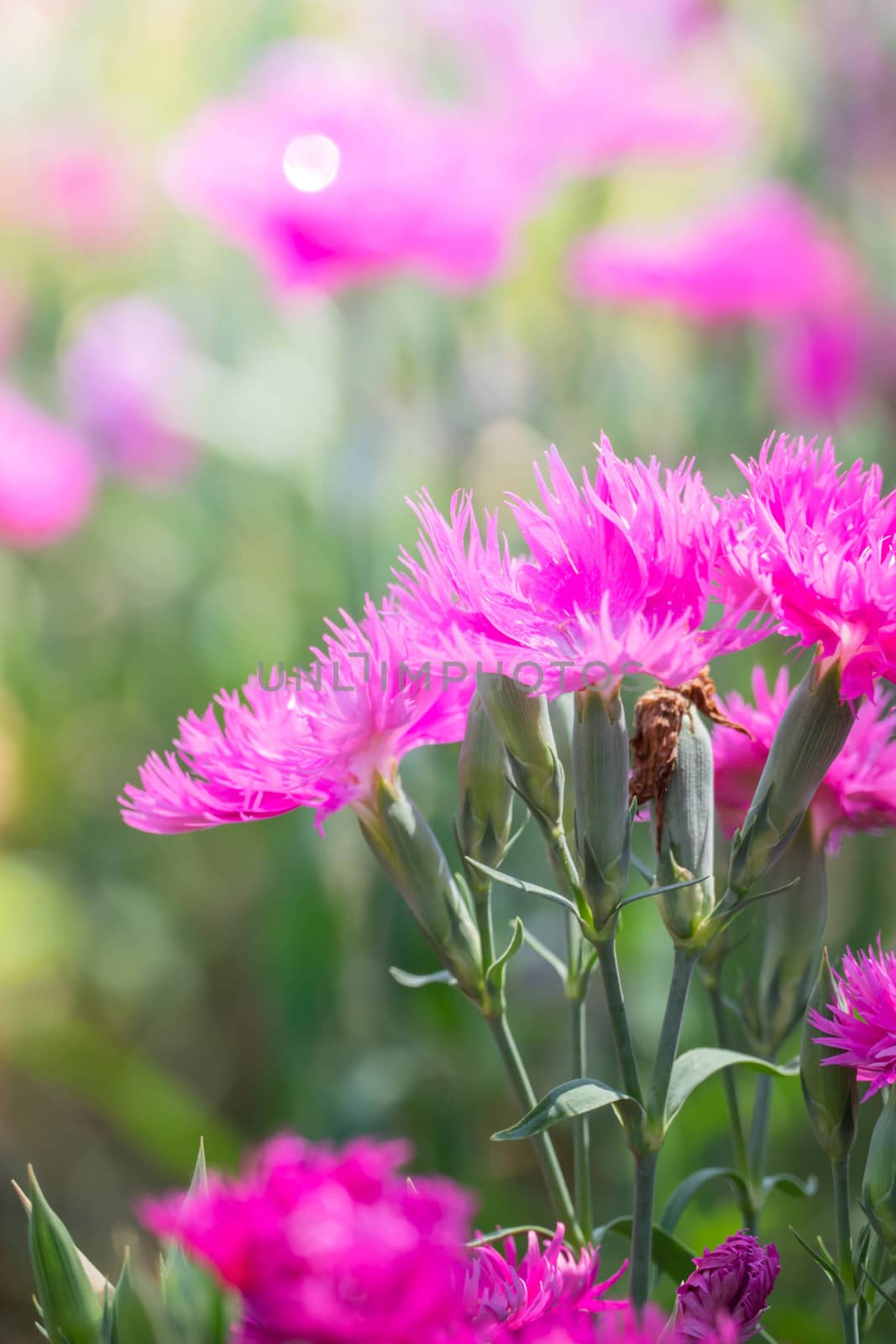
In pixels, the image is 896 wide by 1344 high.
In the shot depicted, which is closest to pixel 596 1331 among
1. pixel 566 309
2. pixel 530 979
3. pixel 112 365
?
pixel 530 979

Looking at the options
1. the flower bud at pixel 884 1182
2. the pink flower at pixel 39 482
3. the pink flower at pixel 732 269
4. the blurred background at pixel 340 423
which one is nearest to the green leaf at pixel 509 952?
the flower bud at pixel 884 1182

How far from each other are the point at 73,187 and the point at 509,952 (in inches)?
58.8

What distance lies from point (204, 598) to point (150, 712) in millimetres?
161

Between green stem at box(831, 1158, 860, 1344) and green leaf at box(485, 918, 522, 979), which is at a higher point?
green leaf at box(485, 918, 522, 979)

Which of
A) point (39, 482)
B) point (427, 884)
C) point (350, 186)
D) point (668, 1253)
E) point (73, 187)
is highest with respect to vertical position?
point (73, 187)

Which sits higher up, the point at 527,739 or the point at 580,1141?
the point at 527,739

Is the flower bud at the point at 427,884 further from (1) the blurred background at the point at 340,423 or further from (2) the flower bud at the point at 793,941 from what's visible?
(1) the blurred background at the point at 340,423

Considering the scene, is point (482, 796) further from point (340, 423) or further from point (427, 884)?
point (340, 423)

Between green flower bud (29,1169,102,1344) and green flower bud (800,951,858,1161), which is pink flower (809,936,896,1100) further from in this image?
green flower bud (29,1169,102,1344)

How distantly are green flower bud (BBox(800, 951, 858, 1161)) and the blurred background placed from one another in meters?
0.37

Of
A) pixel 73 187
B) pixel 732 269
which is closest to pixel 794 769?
pixel 732 269

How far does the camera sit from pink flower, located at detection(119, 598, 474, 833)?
373 millimetres

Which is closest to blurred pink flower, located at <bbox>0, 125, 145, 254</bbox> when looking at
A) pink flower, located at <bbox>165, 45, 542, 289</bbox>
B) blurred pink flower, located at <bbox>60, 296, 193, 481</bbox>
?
blurred pink flower, located at <bbox>60, 296, 193, 481</bbox>

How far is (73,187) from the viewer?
5.36 ft
